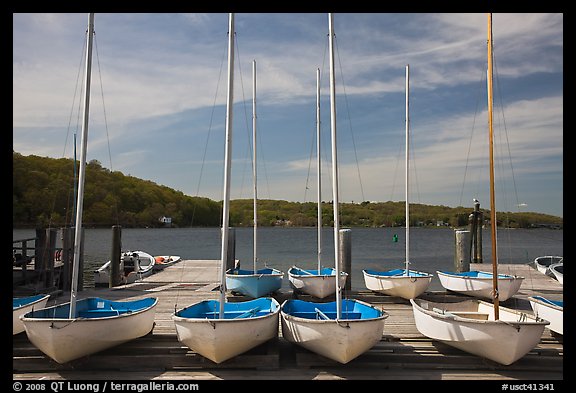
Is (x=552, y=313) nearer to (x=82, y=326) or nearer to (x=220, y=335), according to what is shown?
(x=220, y=335)

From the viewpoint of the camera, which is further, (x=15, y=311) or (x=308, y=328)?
(x=15, y=311)

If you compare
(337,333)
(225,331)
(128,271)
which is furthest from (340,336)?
(128,271)

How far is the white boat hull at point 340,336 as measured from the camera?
794cm

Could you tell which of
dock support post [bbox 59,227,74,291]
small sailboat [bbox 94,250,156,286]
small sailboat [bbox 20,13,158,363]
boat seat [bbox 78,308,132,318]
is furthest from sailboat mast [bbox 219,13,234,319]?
small sailboat [bbox 94,250,156,286]

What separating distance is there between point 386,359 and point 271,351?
86.2 inches

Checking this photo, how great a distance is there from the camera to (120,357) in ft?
27.8

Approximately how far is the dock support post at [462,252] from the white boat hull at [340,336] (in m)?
9.62

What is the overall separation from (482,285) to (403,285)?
2.38 metres

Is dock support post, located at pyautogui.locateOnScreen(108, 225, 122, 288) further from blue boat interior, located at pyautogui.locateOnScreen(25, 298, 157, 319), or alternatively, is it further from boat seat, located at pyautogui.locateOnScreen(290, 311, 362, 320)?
boat seat, located at pyautogui.locateOnScreen(290, 311, 362, 320)

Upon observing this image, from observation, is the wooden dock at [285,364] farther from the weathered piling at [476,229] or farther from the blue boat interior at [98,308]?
the weathered piling at [476,229]

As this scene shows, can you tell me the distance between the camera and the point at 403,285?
43.4 feet

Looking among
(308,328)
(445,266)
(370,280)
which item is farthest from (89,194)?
(308,328)
